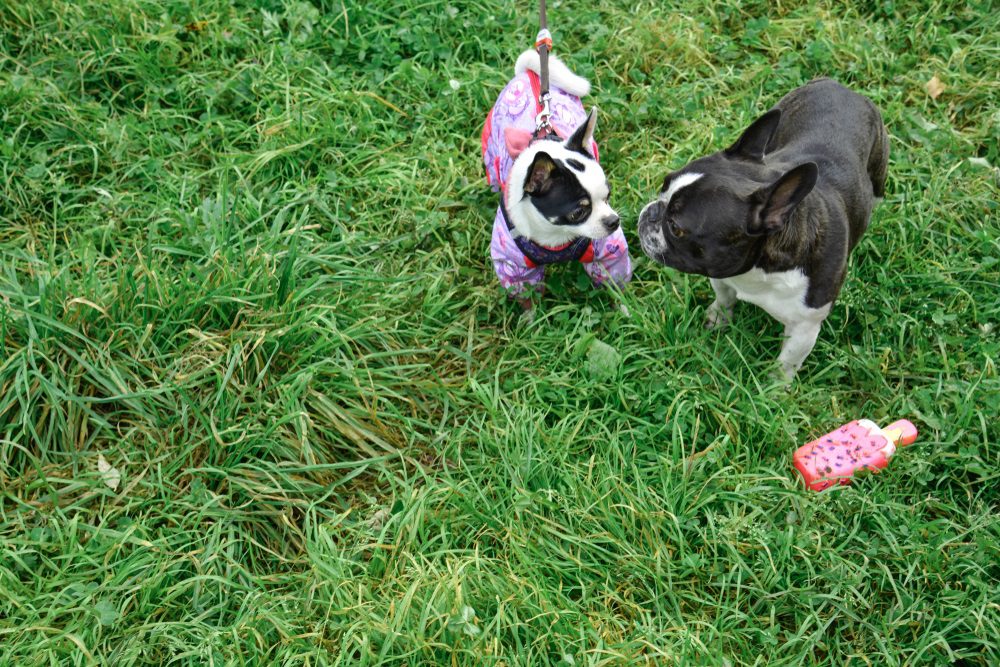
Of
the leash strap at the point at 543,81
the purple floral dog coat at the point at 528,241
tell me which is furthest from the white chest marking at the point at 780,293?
the leash strap at the point at 543,81

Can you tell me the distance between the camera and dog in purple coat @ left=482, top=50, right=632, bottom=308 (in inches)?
122

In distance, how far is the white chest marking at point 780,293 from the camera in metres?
2.87

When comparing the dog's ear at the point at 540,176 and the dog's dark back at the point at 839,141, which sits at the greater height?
the dog's dark back at the point at 839,141

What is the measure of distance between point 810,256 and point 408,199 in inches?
75.6

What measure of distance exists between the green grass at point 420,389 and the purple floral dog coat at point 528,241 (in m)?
0.18

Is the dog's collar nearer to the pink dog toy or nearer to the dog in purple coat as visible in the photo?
the dog in purple coat

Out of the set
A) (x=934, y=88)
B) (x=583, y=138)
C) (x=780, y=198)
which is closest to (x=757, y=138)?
(x=780, y=198)

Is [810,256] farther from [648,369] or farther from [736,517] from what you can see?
[736,517]

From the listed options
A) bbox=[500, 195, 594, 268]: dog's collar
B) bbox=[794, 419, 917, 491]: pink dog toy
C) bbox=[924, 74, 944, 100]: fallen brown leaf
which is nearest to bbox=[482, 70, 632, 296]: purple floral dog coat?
bbox=[500, 195, 594, 268]: dog's collar

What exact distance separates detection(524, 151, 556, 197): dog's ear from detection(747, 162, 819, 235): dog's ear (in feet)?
2.58

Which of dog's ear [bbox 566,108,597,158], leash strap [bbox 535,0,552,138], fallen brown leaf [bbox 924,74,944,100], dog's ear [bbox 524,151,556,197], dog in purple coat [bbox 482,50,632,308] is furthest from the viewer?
fallen brown leaf [bbox 924,74,944,100]

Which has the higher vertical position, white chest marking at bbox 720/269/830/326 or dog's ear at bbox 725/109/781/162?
dog's ear at bbox 725/109/781/162

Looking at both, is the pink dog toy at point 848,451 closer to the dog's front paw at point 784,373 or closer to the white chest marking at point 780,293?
the dog's front paw at point 784,373

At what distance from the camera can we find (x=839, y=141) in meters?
3.13
